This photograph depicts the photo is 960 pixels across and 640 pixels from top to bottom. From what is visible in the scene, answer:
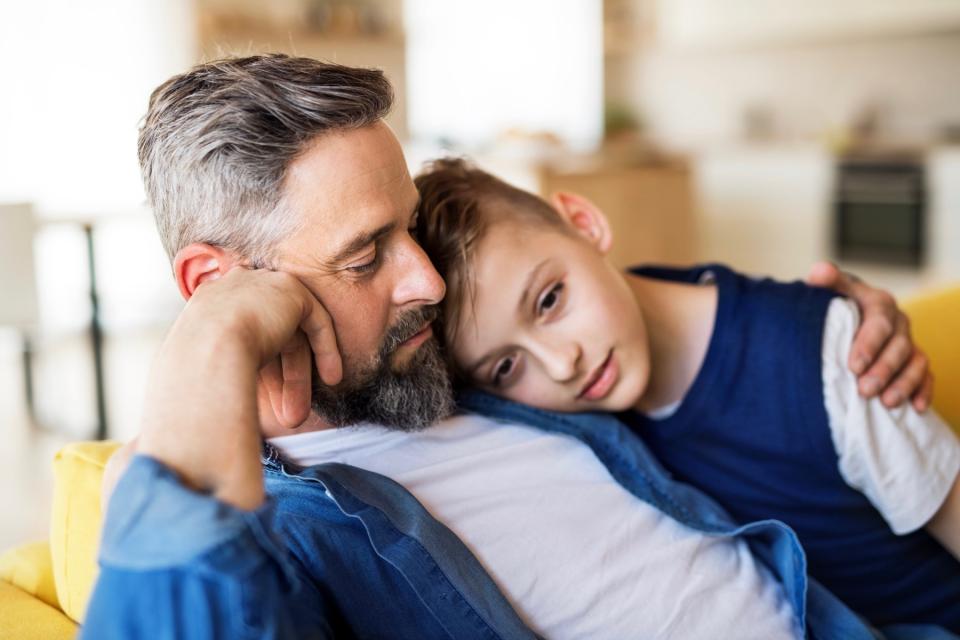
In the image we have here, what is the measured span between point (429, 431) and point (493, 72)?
24.7 feet

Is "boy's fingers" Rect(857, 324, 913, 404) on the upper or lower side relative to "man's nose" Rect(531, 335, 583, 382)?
lower

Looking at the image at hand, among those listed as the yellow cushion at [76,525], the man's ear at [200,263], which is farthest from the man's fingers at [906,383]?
the yellow cushion at [76,525]

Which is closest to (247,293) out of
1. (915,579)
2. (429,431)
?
(429,431)

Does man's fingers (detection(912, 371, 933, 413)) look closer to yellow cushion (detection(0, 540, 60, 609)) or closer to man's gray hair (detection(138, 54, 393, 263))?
man's gray hair (detection(138, 54, 393, 263))

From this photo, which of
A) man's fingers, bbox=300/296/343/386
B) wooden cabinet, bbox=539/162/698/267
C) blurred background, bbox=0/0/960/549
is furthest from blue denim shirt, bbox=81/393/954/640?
blurred background, bbox=0/0/960/549

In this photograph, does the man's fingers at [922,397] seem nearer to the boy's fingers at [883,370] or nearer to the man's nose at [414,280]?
the boy's fingers at [883,370]

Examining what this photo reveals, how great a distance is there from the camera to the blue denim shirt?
70 centimetres

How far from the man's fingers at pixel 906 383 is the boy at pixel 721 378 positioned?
0.02 meters

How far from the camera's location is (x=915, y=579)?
56.9 inches

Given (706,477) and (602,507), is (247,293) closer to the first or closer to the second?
(602,507)

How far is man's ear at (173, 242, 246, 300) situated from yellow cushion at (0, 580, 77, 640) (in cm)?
42

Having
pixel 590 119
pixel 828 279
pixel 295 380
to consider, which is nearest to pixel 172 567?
pixel 295 380

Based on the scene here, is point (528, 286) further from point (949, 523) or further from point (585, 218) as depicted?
point (949, 523)

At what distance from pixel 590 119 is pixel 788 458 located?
7.63m
